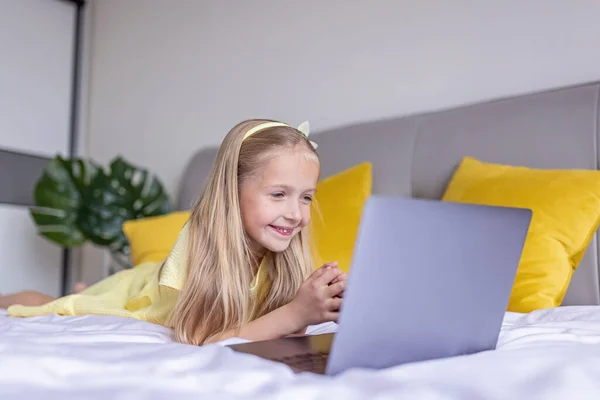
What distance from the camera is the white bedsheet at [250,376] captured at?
649mm

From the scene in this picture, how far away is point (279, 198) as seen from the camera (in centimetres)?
130

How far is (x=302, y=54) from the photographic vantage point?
106 inches

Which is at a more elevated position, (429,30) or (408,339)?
(429,30)

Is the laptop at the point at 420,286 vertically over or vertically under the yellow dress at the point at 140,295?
over

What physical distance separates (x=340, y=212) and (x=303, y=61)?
3.12 feet

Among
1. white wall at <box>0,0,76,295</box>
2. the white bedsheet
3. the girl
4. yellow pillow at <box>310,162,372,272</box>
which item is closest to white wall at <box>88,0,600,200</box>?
white wall at <box>0,0,76,295</box>

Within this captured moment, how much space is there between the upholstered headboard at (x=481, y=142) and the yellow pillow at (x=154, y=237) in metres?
0.57

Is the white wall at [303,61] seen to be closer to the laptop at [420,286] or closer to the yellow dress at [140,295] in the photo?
the yellow dress at [140,295]

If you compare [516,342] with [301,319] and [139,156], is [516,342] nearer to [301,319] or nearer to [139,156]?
[301,319]

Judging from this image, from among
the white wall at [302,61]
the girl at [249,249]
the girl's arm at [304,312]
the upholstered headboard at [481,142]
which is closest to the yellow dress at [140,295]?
the girl at [249,249]

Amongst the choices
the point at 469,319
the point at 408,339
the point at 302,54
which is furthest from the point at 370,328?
the point at 302,54

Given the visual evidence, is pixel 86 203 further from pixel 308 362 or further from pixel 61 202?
pixel 308 362

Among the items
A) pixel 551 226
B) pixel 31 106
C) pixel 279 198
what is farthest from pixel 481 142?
pixel 31 106

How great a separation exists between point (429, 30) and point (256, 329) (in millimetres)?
1490
